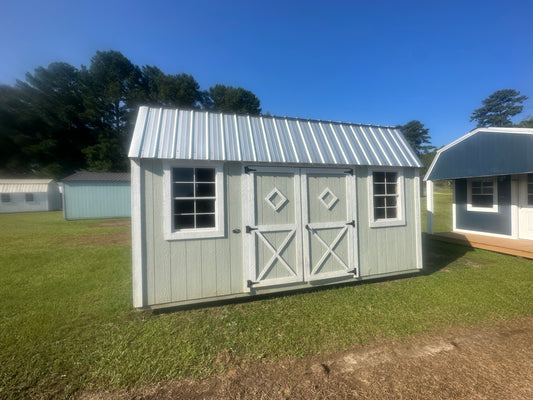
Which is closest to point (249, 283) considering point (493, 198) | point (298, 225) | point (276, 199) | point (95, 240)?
point (298, 225)

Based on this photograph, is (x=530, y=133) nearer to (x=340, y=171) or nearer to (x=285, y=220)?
(x=340, y=171)

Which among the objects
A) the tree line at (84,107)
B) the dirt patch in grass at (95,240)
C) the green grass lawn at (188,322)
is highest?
the tree line at (84,107)

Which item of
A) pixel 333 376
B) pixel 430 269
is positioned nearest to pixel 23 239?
pixel 333 376

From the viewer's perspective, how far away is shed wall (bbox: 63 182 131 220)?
17.8 meters

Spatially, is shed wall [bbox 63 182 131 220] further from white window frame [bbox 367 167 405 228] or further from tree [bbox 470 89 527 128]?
tree [bbox 470 89 527 128]

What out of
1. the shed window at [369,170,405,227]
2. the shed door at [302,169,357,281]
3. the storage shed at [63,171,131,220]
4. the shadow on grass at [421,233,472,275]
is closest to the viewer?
the shed door at [302,169,357,281]

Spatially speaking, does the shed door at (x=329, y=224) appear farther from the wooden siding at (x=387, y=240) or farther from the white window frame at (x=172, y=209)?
the white window frame at (x=172, y=209)

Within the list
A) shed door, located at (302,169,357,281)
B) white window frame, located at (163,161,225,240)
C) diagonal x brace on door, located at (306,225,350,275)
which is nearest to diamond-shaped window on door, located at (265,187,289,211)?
shed door, located at (302,169,357,281)

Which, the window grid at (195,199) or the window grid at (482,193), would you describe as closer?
the window grid at (195,199)

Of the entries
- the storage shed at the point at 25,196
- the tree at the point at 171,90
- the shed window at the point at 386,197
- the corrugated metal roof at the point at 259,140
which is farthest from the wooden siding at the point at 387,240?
the tree at the point at 171,90

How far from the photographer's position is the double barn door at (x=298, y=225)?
4406mm

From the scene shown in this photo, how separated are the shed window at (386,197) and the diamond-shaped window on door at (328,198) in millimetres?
952

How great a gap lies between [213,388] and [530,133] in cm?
927

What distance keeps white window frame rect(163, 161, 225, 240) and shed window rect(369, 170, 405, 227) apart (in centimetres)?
316
